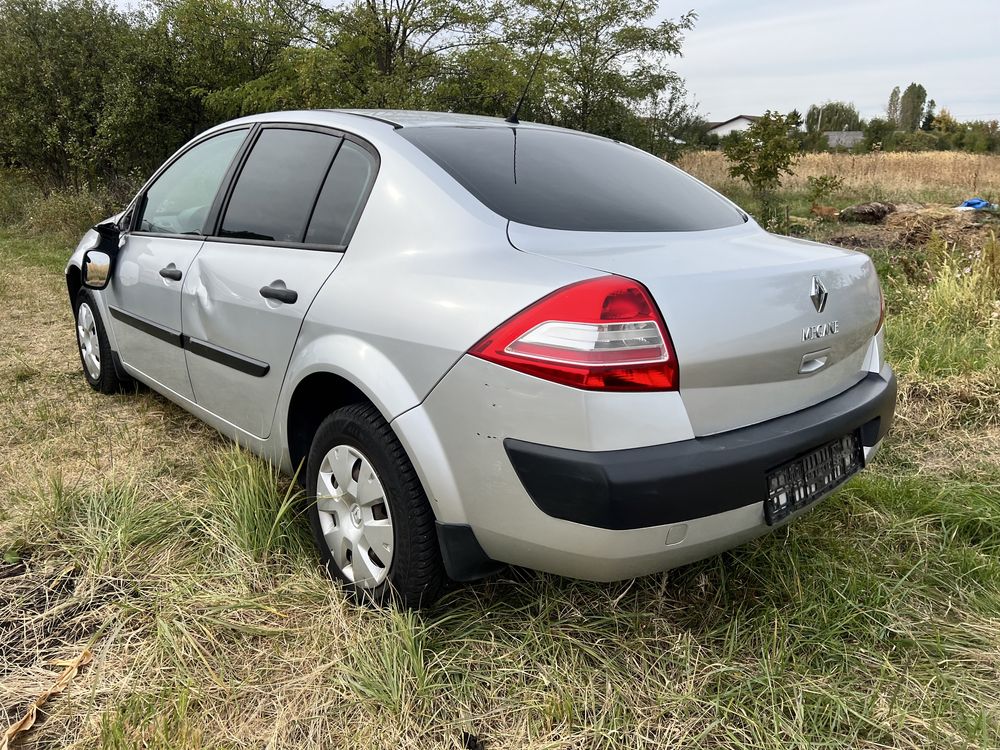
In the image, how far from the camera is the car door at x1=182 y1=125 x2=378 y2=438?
2244mm

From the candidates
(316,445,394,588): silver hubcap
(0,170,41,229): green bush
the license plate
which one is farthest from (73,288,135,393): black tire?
(0,170,41,229): green bush

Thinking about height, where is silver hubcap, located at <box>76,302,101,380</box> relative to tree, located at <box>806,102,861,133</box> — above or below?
below

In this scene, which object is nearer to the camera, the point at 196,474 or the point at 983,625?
the point at 983,625

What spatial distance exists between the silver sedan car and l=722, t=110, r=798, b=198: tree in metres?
6.12

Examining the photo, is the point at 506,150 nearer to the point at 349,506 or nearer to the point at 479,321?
the point at 479,321

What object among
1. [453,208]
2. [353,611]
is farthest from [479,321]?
[353,611]

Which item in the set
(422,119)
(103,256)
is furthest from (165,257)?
(422,119)

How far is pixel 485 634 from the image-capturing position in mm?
2039

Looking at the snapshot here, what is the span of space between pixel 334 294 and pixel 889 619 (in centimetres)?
A: 188

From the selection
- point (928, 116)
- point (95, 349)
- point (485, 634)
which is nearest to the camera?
point (485, 634)

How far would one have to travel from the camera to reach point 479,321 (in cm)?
170

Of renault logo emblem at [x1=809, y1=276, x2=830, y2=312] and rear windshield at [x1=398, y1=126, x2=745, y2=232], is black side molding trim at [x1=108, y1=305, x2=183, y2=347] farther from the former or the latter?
renault logo emblem at [x1=809, y1=276, x2=830, y2=312]

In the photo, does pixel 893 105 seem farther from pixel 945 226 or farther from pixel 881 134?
pixel 945 226

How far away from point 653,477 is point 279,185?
1766mm
